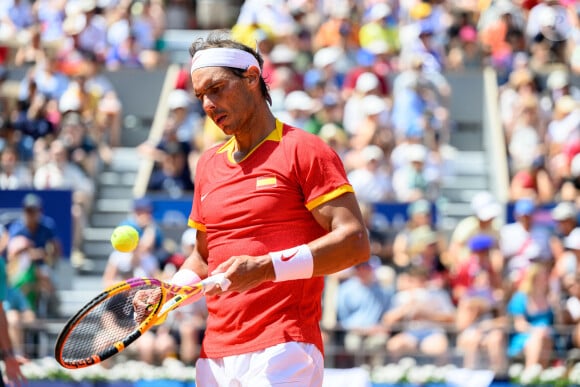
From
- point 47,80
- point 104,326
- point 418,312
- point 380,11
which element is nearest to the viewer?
point 104,326

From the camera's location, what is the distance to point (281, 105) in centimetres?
1401

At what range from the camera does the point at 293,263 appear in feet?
16.5

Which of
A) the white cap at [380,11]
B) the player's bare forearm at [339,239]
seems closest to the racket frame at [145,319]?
the player's bare forearm at [339,239]

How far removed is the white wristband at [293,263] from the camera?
501 cm

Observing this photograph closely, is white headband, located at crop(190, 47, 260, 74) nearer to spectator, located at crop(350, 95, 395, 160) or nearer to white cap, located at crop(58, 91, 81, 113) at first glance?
spectator, located at crop(350, 95, 395, 160)

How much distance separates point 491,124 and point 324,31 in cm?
235

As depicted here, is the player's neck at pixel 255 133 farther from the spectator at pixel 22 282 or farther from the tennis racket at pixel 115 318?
the spectator at pixel 22 282

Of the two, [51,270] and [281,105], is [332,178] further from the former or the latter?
[281,105]

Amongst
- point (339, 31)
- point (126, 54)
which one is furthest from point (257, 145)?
point (126, 54)

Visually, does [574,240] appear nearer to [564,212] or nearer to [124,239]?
[564,212]

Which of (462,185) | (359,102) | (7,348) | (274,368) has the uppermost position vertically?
(274,368)

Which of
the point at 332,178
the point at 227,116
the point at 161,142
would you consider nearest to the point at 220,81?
the point at 227,116

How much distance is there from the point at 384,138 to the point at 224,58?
8.37 meters

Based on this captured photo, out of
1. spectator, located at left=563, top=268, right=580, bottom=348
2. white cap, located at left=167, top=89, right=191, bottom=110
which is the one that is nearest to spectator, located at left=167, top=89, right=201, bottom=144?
white cap, located at left=167, top=89, right=191, bottom=110
